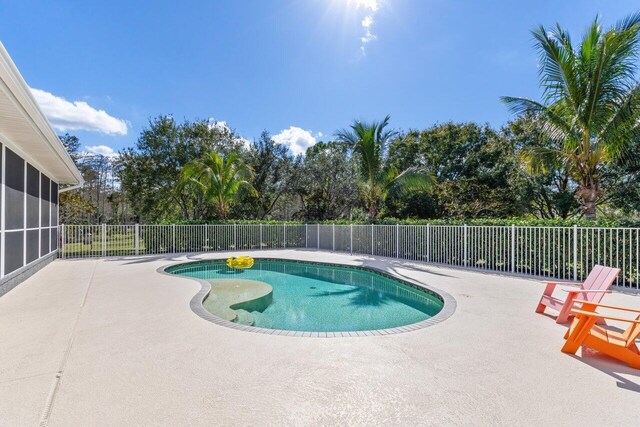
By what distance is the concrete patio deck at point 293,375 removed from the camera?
258 centimetres

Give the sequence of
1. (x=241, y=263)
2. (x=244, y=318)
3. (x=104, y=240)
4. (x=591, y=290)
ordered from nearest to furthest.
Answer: (x=591, y=290), (x=244, y=318), (x=241, y=263), (x=104, y=240)

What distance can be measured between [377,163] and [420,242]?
13.5 ft

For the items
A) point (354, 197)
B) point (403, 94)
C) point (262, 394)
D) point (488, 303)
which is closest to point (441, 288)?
point (488, 303)

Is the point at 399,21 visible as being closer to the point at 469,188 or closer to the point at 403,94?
the point at 403,94

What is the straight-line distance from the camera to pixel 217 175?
53.0 feet

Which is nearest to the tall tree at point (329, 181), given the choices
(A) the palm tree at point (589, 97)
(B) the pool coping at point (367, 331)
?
(B) the pool coping at point (367, 331)

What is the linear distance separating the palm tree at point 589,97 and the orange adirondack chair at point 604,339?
6406 millimetres

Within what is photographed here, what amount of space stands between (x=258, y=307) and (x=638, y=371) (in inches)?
238

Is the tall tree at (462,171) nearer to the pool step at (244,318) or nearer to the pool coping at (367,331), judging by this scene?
the pool coping at (367,331)

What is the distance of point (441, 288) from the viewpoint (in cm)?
753

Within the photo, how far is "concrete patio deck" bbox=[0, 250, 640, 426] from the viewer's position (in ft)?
8.46


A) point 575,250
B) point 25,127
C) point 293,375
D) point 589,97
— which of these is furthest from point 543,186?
point 25,127

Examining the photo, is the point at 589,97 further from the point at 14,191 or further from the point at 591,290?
the point at 14,191

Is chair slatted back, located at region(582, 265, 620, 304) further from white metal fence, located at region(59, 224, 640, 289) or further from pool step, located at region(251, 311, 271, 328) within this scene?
pool step, located at region(251, 311, 271, 328)
